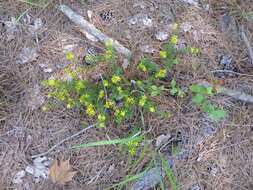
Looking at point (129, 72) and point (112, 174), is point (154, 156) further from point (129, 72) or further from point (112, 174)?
point (129, 72)

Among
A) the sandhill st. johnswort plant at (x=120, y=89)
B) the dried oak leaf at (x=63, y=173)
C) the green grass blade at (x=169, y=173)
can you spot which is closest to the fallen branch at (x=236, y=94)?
the sandhill st. johnswort plant at (x=120, y=89)

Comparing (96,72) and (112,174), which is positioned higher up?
(96,72)

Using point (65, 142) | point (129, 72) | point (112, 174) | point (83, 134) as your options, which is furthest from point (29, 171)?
point (129, 72)

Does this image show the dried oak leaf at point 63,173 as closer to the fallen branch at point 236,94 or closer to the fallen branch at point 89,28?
the fallen branch at point 89,28

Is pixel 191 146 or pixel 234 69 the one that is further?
pixel 234 69

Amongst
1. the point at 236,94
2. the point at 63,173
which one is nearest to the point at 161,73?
the point at 236,94

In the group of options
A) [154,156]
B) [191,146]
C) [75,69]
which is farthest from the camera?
[75,69]

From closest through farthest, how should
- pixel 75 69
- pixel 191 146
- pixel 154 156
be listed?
1. pixel 154 156
2. pixel 191 146
3. pixel 75 69
